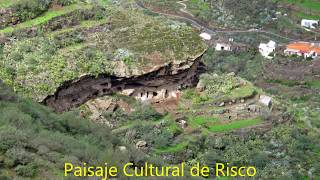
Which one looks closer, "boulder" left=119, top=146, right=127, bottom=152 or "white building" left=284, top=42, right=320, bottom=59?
"boulder" left=119, top=146, right=127, bottom=152

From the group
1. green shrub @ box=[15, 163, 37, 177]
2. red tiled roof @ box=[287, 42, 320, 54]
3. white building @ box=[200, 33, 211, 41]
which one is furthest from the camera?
white building @ box=[200, 33, 211, 41]

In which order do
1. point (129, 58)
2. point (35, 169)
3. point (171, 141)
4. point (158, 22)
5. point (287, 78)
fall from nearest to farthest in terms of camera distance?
point (35, 169) → point (171, 141) → point (129, 58) → point (158, 22) → point (287, 78)

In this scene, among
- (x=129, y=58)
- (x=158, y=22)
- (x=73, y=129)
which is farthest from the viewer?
(x=158, y=22)

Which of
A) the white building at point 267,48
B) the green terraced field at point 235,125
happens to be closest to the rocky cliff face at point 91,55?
the green terraced field at point 235,125

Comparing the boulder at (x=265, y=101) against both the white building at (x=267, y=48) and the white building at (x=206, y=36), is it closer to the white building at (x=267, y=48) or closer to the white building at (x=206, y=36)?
the white building at (x=267, y=48)

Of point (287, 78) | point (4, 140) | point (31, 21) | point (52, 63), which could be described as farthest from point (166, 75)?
point (287, 78)

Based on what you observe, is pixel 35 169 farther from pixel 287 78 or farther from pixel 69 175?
pixel 287 78

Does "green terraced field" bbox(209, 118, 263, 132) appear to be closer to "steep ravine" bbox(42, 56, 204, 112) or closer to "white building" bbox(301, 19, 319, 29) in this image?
"steep ravine" bbox(42, 56, 204, 112)

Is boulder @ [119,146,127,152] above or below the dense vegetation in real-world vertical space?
above

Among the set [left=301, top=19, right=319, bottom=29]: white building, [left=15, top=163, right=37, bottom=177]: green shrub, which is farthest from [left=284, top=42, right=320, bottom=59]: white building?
[left=15, top=163, right=37, bottom=177]: green shrub
